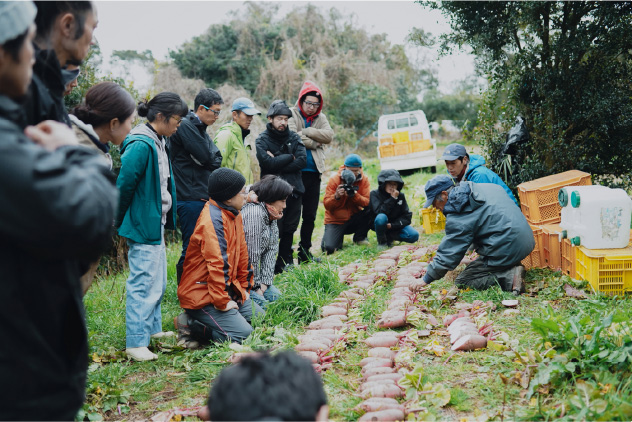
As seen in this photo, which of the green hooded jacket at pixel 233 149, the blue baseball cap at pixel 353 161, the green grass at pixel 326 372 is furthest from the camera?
the blue baseball cap at pixel 353 161

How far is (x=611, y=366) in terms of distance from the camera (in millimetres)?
2674

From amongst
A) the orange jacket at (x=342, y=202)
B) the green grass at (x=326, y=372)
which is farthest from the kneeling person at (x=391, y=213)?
the green grass at (x=326, y=372)

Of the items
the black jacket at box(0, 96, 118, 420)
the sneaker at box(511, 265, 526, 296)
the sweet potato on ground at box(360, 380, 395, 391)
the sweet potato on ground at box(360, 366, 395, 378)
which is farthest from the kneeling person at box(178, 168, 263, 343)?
the black jacket at box(0, 96, 118, 420)

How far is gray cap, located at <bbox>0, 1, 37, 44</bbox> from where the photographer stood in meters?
1.22

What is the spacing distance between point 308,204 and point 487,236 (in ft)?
8.34

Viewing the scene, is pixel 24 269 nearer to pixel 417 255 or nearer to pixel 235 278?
pixel 235 278

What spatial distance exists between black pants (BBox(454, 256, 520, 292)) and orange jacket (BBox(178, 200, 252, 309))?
204 centimetres

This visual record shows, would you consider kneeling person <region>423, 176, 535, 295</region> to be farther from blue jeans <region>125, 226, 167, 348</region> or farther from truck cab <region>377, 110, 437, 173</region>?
truck cab <region>377, 110, 437, 173</region>

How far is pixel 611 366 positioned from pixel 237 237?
102 inches

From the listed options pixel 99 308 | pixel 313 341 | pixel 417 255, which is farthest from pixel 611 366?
pixel 99 308

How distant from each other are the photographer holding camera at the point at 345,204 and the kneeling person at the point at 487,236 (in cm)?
243

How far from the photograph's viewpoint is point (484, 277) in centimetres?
461

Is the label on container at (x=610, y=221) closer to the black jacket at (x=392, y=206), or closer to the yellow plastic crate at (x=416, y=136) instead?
the black jacket at (x=392, y=206)

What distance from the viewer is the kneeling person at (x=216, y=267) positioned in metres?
3.84
